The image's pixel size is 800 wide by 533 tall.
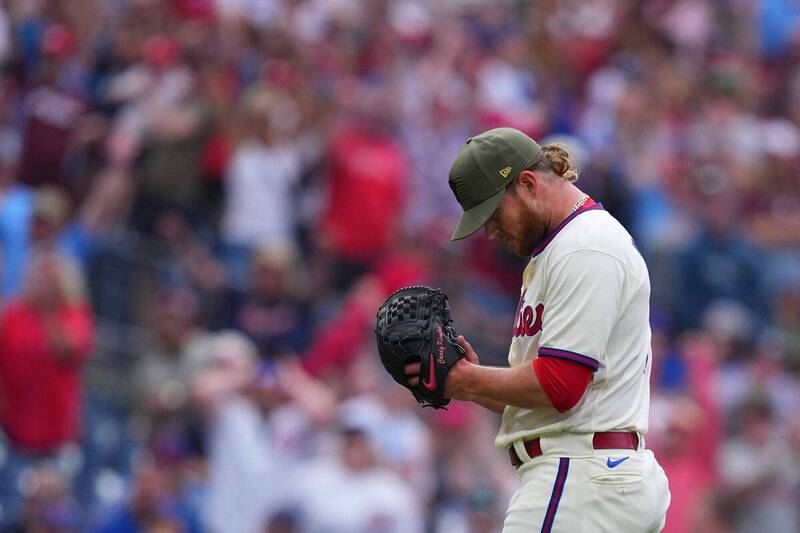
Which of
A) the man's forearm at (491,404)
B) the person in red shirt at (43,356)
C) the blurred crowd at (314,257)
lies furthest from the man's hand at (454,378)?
the person in red shirt at (43,356)

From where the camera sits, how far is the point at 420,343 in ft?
14.1

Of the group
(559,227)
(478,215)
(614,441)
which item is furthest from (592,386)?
(478,215)

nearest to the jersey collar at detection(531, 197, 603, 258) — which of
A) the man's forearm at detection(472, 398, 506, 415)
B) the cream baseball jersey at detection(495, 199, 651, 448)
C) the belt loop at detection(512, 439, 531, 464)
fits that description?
the cream baseball jersey at detection(495, 199, 651, 448)

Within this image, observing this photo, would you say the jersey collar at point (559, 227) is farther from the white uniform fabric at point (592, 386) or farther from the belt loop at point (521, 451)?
the belt loop at point (521, 451)

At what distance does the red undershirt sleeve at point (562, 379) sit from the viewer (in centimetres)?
414

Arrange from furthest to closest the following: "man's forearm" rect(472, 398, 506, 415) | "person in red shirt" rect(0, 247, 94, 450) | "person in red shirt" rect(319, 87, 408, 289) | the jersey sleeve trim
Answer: "person in red shirt" rect(319, 87, 408, 289) → "person in red shirt" rect(0, 247, 94, 450) → "man's forearm" rect(472, 398, 506, 415) → the jersey sleeve trim

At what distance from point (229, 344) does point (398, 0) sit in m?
6.43

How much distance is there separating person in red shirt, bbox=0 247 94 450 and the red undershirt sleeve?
5194 millimetres

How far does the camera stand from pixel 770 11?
14805 millimetres

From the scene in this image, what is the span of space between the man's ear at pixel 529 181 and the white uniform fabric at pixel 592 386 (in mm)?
142

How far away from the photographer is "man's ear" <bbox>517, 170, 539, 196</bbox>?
4.38 m

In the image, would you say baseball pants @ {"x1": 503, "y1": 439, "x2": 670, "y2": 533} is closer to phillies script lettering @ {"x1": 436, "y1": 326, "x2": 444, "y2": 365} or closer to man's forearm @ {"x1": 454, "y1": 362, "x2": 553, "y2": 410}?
man's forearm @ {"x1": 454, "y1": 362, "x2": 553, "y2": 410}

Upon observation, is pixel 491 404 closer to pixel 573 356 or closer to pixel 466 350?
pixel 466 350

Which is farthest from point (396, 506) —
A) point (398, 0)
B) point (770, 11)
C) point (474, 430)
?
point (770, 11)
